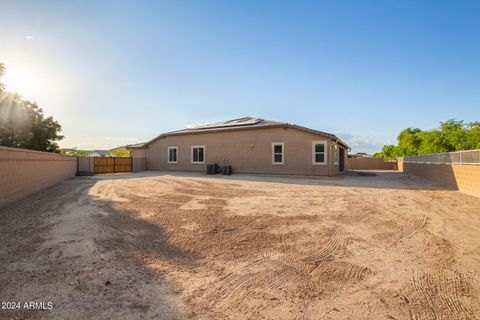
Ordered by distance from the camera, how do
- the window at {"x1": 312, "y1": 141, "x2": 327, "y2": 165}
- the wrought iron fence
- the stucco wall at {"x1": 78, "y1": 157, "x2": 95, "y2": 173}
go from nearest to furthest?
the wrought iron fence
the window at {"x1": 312, "y1": 141, "x2": 327, "y2": 165}
the stucco wall at {"x1": 78, "y1": 157, "x2": 95, "y2": 173}

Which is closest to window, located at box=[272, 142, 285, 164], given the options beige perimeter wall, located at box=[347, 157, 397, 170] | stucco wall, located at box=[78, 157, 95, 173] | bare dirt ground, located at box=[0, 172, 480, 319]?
bare dirt ground, located at box=[0, 172, 480, 319]

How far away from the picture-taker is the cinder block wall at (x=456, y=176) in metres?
9.48

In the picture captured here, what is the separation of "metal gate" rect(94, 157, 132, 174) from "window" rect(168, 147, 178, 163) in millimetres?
3689

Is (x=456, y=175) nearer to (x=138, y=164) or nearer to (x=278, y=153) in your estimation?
(x=278, y=153)

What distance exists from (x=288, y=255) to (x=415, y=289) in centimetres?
163

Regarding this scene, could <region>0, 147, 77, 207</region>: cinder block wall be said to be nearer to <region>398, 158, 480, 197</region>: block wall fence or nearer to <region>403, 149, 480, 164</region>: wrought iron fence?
<region>398, 158, 480, 197</region>: block wall fence

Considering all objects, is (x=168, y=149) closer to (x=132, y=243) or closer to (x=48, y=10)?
(x=48, y=10)

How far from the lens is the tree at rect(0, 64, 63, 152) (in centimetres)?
1783

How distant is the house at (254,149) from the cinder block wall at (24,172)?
9.73 meters

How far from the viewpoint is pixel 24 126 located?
18.9m

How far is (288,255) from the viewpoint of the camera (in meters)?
3.94

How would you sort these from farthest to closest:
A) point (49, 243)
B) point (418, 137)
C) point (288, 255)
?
point (418, 137)
point (49, 243)
point (288, 255)

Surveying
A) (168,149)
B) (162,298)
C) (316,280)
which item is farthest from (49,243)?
(168,149)

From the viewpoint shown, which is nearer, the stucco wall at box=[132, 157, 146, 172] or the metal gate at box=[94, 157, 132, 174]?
the metal gate at box=[94, 157, 132, 174]
